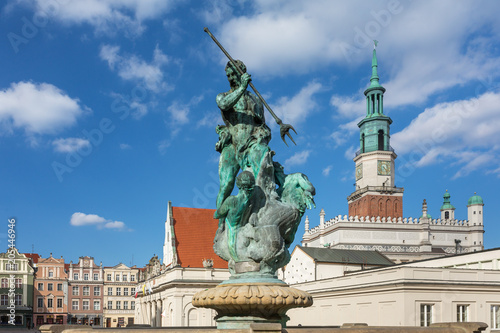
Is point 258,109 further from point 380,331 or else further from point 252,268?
point 380,331

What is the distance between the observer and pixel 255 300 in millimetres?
6758

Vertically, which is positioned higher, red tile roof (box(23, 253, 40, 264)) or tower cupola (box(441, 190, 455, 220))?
tower cupola (box(441, 190, 455, 220))

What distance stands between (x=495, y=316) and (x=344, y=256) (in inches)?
760

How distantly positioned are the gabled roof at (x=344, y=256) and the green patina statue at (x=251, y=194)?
130ft

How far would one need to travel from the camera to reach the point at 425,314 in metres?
29.8

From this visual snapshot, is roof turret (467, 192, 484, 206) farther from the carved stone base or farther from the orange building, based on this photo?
the carved stone base

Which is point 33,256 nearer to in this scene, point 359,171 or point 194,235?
point 194,235

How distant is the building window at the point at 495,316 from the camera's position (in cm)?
3014

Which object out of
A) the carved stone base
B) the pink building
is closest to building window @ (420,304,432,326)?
the carved stone base

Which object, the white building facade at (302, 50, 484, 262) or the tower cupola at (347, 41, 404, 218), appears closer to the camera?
the white building facade at (302, 50, 484, 262)

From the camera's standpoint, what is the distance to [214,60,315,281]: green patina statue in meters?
8.01

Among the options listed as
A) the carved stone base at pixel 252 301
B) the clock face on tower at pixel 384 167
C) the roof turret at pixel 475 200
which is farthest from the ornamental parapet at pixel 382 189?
the carved stone base at pixel 252 301

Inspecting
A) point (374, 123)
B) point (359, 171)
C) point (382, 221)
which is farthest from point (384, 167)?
point (382, 221)

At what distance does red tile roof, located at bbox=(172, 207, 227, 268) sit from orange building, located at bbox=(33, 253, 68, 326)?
114 feet
